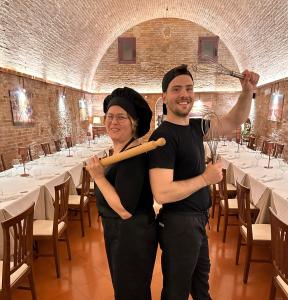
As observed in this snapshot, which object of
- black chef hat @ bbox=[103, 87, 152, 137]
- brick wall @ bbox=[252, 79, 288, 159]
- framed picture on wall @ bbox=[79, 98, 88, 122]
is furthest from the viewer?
framed picture on wall @ bbox=[79, 98, 88, 122]

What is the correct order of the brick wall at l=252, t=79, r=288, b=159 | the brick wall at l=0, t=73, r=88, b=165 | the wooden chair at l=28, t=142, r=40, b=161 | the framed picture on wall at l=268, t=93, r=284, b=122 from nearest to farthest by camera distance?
1. the brick wall at l=0, t=73, r=88, b=165
2. the wooden chair at l=28, t=142, r=40, b=161
3. the brick wall at l=252, t=79, r=288, b=159
4. the framed picture on wall at l=268, t=93, r=284, b=122

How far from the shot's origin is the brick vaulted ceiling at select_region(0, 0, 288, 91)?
5547 millimetres

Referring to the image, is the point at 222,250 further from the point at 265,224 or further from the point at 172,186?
the point at 172,186

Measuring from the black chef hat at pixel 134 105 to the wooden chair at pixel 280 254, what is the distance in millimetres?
1190

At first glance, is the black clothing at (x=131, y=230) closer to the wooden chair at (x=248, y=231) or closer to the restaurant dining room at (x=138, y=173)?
the restaurant dining room at (x=138, y=173)

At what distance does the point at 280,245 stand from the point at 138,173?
1.30m

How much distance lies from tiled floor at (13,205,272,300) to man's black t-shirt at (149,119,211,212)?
147 cm

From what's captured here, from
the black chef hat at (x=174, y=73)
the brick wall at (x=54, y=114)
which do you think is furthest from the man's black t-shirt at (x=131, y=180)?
the brick wall at (x=54, y=114)

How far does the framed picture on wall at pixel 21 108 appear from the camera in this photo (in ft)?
18.6

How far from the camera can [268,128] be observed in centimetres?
822

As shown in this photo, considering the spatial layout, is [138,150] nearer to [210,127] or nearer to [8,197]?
[210,127]

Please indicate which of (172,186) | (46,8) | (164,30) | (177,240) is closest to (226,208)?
(177,240)

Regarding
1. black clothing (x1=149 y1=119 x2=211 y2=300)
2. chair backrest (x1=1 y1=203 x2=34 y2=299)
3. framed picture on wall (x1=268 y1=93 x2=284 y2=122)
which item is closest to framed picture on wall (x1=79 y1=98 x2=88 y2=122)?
framed picture on wall (x1=268 y1=93 x2=284 y2=122)

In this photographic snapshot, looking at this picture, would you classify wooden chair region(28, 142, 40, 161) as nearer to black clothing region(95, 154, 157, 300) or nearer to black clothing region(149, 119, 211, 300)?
black clothing region(95, 154, 157, 300)
